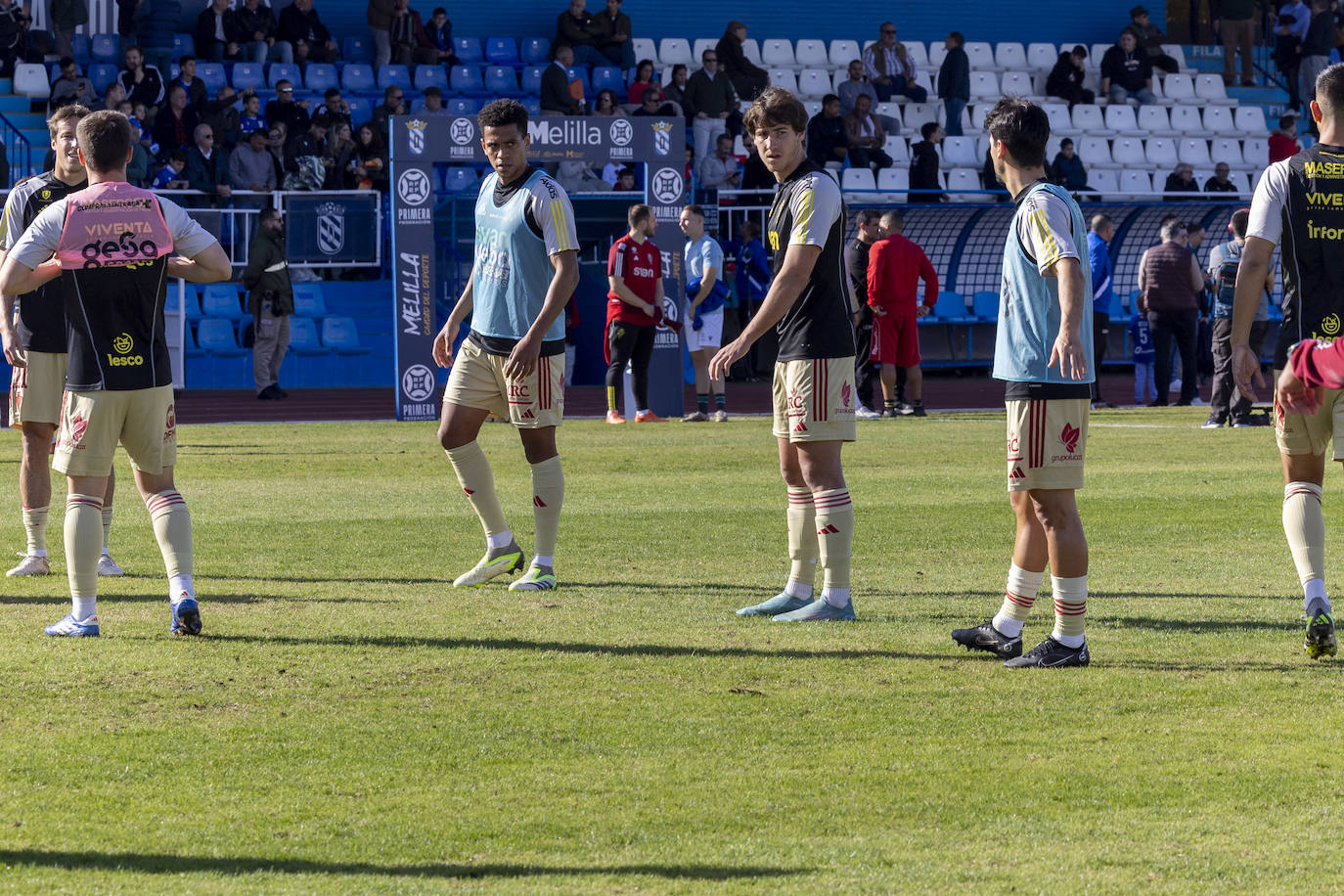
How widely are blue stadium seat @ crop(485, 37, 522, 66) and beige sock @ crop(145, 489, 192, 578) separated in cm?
2447

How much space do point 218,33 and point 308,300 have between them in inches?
217

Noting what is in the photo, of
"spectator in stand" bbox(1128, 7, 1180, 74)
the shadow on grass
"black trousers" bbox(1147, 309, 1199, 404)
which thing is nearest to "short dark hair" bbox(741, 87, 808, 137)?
the shadow on grass

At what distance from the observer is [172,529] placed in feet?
22.3

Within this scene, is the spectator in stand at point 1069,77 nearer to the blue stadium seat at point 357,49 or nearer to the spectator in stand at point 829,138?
the spectator in stand at point 829,138

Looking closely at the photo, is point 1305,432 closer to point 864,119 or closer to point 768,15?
point 864,119

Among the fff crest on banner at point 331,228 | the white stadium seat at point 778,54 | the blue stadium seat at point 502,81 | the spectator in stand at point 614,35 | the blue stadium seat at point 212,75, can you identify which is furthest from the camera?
the white stadium seat at point 778,54

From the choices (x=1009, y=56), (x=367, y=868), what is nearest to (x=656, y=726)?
(x=367, y=868)

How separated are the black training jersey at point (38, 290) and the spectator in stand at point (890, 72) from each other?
24.3 meters

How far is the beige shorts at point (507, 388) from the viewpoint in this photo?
8.17 metres

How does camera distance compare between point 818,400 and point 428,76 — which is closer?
point 818,400

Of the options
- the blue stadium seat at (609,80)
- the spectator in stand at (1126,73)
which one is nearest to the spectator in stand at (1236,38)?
the spectator in stand at (1126,73)

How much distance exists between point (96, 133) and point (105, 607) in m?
2.09

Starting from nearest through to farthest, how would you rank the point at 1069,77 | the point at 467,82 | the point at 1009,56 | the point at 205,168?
the point at 205,168 < the point at 467,82 < the point at 1069,77 < the point at 1009,56

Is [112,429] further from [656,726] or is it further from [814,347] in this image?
[814,347]
